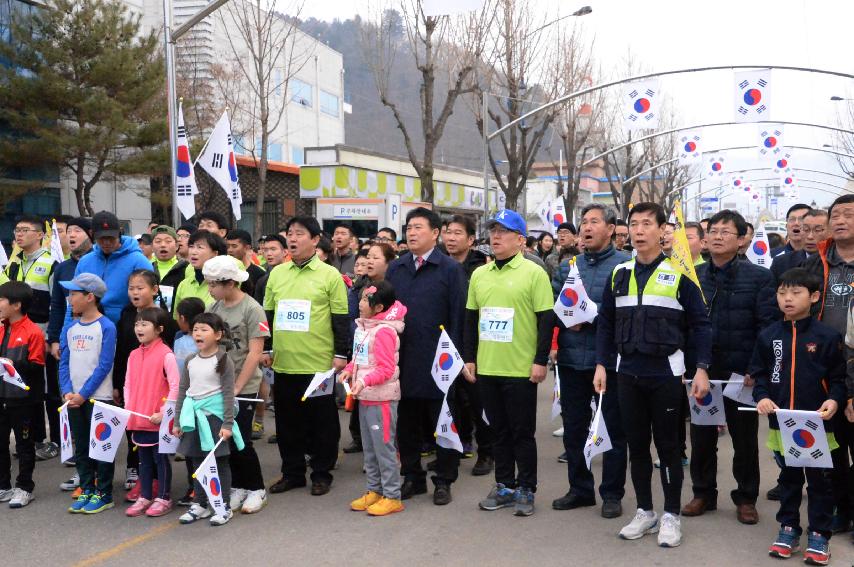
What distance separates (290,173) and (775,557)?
2858 centimetres

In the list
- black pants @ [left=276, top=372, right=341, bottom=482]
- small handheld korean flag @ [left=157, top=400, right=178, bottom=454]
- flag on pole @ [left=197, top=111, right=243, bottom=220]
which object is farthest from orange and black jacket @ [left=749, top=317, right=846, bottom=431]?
flag on pole @ [left=197, top=111, right=243, bottom=220]

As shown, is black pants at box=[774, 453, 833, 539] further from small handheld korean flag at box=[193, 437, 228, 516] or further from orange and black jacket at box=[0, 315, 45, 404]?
orange and black jacket at box=[0, 315, 45, 404]

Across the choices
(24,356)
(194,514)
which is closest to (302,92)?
(24,356)

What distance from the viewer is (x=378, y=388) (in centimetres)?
616

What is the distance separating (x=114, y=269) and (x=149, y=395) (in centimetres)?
137

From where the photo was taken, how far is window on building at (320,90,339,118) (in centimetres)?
4716

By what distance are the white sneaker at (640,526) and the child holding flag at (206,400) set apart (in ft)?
9.13

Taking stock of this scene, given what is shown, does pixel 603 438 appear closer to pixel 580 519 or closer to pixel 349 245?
pixel 580 519

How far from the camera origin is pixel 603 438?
19.0 feet

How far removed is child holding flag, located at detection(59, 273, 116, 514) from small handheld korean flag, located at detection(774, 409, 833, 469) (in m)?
4.75

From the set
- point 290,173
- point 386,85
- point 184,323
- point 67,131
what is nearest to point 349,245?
point 184,323

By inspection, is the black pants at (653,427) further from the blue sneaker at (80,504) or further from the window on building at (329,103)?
the window on building at (329,103)

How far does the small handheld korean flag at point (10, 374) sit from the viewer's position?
642 centimetres

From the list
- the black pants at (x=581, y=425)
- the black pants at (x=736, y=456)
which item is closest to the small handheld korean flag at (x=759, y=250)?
the black pants at (x=736, y=456)
